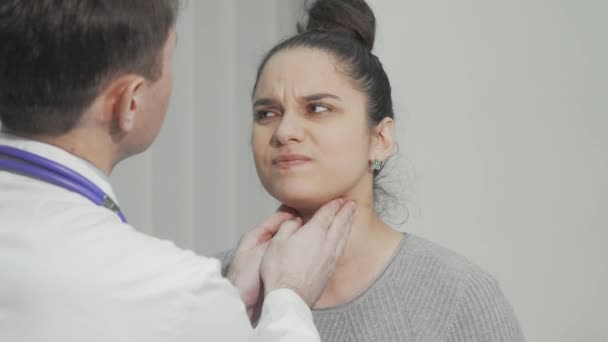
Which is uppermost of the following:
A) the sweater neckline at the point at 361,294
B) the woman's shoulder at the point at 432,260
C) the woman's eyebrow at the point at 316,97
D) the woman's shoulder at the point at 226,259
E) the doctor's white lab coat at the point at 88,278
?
the woman's eyebrow at the point at 316,97

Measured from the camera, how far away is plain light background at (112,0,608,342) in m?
2.23

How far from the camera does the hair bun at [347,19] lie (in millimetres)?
1589

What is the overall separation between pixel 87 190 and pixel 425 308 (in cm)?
66

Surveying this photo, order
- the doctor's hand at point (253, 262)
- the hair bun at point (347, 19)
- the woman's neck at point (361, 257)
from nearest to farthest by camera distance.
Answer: the doctor's hand at point (253, 262), the woman's neck at point (361, 257), the hair bun at point (347, 19)

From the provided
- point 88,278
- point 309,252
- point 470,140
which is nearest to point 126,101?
point 88,278

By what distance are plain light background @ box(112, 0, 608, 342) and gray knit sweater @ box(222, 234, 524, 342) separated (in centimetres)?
78

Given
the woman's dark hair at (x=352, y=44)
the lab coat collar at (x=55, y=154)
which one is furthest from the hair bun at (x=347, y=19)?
the lab coat collar at (x=55, y=154)

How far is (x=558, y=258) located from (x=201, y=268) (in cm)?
166

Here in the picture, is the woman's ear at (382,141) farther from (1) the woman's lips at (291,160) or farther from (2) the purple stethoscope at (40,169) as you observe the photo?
(2) the purple stethoscope at (40,169)

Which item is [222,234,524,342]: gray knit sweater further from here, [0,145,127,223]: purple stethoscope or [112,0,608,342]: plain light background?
[112,0,608,342]: plain light background

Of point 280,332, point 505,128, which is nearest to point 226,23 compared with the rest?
point 505,128

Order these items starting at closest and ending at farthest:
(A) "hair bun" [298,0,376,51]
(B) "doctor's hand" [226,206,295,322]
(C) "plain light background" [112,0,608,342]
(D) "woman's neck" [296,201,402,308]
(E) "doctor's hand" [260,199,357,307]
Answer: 1. (E) "doctor's hand" [260,199,357,307]
2. (B) "doctor's hand" [226,206,295,322]
3. (D) "woman's neck" [296,201,402,308]
4. (A) "hair bun" [298,0,376,51]
5. (C) "plain light background" [112,0,608,342]

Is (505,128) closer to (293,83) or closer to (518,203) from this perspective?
(518,203)

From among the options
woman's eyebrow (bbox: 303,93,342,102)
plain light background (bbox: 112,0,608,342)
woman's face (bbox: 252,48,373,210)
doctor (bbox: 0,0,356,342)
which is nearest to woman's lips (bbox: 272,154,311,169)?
woman's face (bbox: 252,48,373,210)
